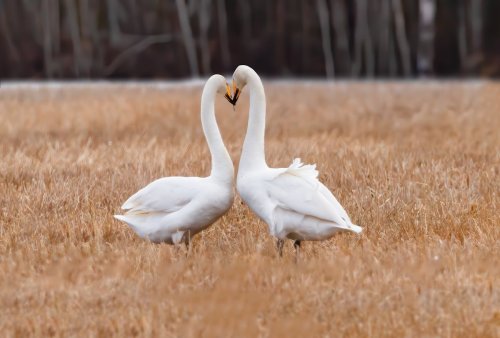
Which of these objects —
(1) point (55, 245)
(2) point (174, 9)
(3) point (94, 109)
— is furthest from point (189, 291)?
(2) point (174, 9)

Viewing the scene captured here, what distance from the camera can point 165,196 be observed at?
7.17 meters

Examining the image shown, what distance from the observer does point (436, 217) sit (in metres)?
7.93

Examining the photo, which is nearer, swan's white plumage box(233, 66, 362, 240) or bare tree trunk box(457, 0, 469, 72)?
swan's white plumage box(233, 66, 362, 240)

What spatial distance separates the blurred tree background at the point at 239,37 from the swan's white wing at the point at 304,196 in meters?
17.3

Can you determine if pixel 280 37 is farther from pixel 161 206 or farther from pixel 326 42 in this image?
pixel 161 206

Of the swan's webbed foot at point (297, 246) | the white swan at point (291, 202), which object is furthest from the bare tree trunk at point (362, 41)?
the swan's webbed foot at point (297, 246)

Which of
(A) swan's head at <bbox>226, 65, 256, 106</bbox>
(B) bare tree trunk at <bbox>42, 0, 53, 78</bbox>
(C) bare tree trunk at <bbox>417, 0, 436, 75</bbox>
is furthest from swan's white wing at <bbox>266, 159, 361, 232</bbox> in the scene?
(B) bare tree trunk at <bbox>42, 0, 53, 78</bbox>

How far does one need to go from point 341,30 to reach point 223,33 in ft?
8.48

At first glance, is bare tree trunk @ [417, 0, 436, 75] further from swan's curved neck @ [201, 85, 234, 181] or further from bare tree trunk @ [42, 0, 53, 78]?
swan's curved neck @ [201, 85, 234, 181]

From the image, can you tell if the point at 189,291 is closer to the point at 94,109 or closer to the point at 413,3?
the point at 94,109

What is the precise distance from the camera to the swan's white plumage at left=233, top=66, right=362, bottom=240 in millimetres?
6699

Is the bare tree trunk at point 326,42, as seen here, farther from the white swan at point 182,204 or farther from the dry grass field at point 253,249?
the white swan at point 182,204

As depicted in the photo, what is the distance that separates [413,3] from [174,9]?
17.0 ft

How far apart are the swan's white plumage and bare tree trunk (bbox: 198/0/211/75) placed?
17.8 meters
